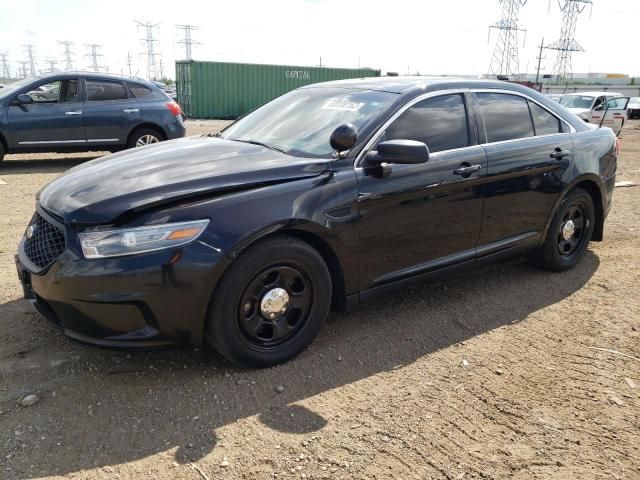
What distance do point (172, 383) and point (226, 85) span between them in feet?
88.1

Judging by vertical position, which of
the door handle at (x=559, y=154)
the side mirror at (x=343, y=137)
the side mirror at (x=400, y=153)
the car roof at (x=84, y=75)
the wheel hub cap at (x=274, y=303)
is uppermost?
the car roof at (x=84, y=75)

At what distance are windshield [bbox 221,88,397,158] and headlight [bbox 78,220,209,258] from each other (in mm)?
1051

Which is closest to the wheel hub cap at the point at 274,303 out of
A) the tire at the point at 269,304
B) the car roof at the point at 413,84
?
the tire at the point at 269,304

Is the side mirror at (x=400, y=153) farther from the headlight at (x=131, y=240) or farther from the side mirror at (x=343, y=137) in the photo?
the headlight at (x=131, y=240)

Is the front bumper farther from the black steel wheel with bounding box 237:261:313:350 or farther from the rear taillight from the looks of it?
the rear taillight

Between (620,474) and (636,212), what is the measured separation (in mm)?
5797

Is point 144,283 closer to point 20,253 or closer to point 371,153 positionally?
point 20,253

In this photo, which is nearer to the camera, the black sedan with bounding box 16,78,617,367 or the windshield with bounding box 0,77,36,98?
the black sedan with bounding box 16,78,617,367

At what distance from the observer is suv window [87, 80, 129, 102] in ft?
31.9

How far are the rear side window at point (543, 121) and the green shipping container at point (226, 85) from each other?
24.2 meters

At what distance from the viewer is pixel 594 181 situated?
16.0 ft

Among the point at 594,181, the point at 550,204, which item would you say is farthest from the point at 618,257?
the point at 550,204

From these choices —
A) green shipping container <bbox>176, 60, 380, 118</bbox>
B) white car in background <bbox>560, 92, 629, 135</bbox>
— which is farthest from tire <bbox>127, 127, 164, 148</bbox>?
green shipping container <bbox>176, 60, 380, 118</bbox>

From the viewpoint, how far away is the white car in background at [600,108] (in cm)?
1897
